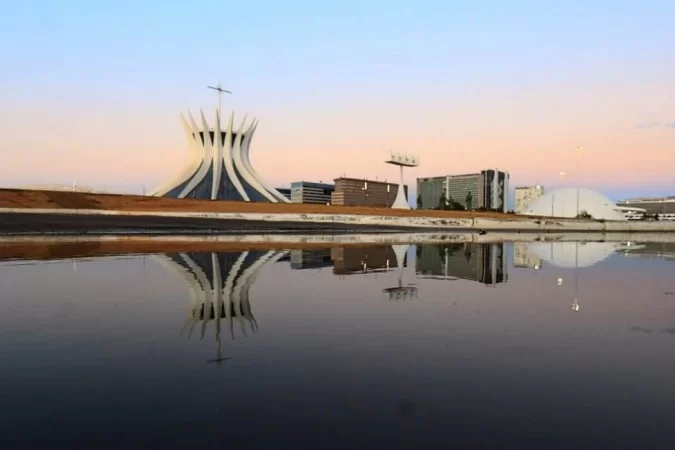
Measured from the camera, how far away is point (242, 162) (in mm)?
96062

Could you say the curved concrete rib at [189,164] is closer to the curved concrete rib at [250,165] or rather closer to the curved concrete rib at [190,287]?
the curved concrete rib at [250,165]

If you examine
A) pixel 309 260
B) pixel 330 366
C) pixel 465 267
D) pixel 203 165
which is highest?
pixel 203 165

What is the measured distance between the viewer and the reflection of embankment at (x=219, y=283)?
10.1 metres

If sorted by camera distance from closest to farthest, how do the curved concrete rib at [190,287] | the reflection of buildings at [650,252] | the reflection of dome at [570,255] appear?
the curved concrete rib at [190,287], the reflection of dome at [570,255], the reflection of buildings at [650,252]

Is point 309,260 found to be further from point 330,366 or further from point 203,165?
point 203,165

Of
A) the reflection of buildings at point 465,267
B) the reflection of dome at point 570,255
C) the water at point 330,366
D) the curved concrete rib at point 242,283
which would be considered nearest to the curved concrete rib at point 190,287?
the water at point 330,366

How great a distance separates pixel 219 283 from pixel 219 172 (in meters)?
80.4

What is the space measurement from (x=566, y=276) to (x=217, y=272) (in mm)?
13410

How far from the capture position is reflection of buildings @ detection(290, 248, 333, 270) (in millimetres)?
20837

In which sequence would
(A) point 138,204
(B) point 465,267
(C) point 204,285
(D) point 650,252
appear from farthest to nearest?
(A) point 138,204, (D) point 650,252, (B) point 465,267, (C) point 204,285

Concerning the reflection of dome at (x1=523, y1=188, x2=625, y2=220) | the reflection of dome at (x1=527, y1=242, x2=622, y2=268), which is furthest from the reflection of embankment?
the reflection of dome at (x1=523, y1=188, x2=625, y2=220)

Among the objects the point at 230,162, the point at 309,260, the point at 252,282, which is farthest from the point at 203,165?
the point at 252,282

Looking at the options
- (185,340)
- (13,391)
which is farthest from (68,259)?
(13,391)

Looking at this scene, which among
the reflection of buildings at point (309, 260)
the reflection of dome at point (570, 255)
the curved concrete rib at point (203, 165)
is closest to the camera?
the reflection of buildings at point (309, 260)
